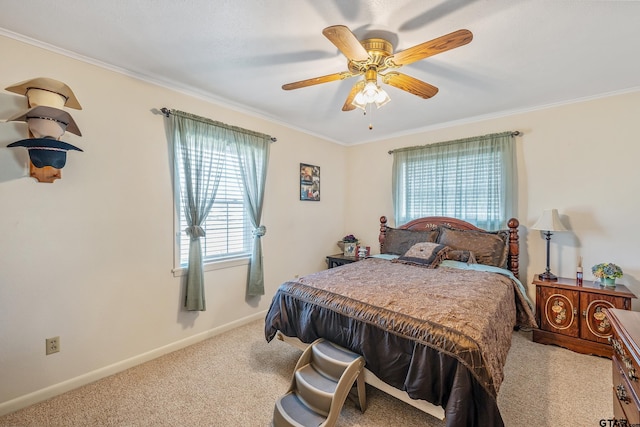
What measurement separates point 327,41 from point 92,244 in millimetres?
2411

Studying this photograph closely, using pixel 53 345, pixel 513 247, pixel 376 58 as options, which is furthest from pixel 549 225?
pixel 53 345

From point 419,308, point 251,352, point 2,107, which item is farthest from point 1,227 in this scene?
point 419,308

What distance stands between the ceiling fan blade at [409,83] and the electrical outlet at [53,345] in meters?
3.14

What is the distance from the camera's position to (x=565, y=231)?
2971 millimetres

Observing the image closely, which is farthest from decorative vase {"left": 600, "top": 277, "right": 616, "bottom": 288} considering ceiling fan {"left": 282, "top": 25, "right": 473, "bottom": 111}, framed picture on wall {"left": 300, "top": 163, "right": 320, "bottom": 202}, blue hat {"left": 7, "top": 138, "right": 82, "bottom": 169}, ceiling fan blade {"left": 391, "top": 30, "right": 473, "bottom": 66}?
blue hat {"left": 7, "top": 138, "right": 82, "bottom": 169}

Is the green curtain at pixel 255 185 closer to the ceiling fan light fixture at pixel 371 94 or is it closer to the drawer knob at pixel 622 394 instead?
the ceiling fan light fixture at pixel 371 94

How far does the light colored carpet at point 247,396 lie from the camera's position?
1816mm

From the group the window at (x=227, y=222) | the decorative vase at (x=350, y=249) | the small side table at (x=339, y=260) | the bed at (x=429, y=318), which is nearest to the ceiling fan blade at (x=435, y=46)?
the bed at (x=429, y=318)

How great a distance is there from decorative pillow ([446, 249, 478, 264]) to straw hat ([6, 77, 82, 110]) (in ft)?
12.4

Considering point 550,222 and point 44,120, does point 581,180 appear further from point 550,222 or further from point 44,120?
point 44,120

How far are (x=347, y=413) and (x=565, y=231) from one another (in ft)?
9.54

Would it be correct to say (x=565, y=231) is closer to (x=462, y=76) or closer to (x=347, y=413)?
(x=462, y=76)

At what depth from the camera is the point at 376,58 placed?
191 centimetres

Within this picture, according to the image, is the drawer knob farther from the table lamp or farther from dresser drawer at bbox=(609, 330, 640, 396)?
the table lamp
